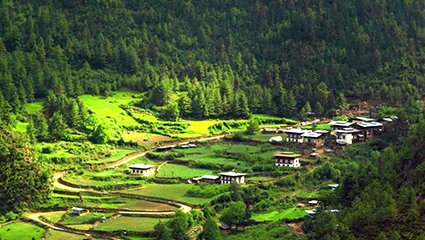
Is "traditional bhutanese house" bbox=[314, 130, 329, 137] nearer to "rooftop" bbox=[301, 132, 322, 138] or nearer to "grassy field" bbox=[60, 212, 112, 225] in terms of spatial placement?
"rooftop" bbox=[301, 132, 322, 138]

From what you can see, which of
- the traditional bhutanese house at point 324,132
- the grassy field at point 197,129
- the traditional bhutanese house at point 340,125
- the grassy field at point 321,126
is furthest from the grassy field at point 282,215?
the grassy field at point 197,129

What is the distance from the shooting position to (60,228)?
66.1 metres

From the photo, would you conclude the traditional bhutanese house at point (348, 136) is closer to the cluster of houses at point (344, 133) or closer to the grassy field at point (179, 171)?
the cluster of houses at point (344, 133)

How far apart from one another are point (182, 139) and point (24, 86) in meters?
19.6

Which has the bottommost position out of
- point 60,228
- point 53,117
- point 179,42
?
point 60,228

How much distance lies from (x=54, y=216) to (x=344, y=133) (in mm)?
31247

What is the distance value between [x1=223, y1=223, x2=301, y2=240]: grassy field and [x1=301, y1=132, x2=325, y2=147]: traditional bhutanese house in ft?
79.1

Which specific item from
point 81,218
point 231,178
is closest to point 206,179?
point 231,178

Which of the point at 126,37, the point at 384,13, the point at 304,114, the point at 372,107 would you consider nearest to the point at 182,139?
the point at 304,114

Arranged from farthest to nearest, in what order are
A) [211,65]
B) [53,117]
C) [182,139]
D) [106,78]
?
[211,65], [106,78], [182,139], [53,117]

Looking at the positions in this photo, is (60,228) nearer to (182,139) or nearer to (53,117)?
(53,117)

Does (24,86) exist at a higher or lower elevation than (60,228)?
higher

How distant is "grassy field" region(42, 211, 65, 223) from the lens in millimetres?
68287

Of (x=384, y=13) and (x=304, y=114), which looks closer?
(x=304, y=114)
